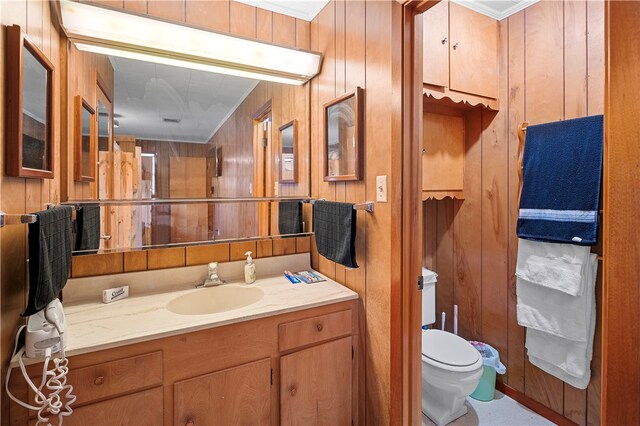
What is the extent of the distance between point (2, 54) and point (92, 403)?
110 centimetres

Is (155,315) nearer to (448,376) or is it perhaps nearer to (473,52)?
(448,376)

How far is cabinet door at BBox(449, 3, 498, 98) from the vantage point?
1.76m

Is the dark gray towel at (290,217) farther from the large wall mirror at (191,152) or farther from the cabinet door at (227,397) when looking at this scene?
the cabinet door at (227,397)

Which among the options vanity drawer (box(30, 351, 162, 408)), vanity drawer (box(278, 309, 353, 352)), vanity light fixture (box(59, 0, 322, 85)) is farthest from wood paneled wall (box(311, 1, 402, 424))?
vanity drawer (box(30, 351, 162, 408))

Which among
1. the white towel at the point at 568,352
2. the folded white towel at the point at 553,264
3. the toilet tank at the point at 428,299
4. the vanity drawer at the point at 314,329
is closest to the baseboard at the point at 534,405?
the white towel at the point at 568,352

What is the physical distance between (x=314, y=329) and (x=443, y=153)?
1481 millimetres

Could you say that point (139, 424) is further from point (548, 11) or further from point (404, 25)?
point (548, 11)

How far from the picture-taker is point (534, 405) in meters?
1.83

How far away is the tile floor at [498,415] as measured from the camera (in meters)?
1.74

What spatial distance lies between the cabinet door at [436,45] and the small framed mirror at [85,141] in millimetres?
1666

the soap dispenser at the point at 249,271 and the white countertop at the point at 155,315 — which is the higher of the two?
the soap dispenser at the point at 249,271

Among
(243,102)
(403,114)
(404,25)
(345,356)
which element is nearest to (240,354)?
(345,356)

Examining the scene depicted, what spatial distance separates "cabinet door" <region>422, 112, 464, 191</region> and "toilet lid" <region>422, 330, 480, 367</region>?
96cm

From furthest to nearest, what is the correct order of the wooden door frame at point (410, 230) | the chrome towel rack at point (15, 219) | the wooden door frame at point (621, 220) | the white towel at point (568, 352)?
the white towel at point (568, 352), the wooden door frame at point (410, 230), the chrome towel rack at point (15, 219), the wooden door frame at point (621, 220)
